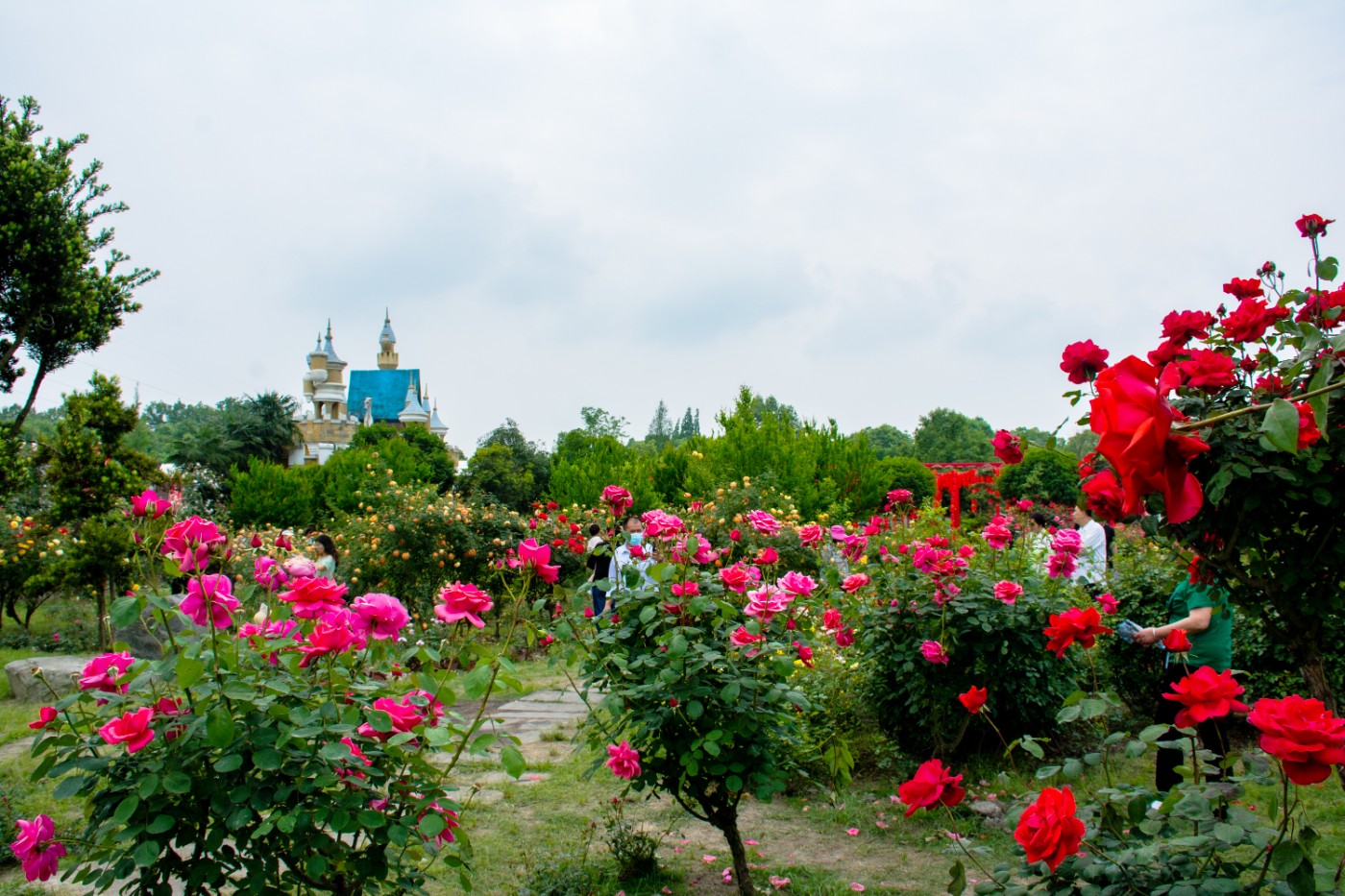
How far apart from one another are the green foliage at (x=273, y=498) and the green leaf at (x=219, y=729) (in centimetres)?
2332

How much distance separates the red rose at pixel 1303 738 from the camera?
1070mm

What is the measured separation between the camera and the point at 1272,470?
152 centimetres

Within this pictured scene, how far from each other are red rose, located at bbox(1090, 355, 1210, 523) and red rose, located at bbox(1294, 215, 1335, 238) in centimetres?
141

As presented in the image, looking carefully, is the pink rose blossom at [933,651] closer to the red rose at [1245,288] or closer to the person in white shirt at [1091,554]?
the person in white shirt at [1091,554]

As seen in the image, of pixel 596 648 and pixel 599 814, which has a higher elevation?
pixel 596 648

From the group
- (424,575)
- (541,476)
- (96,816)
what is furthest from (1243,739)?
(541,476)

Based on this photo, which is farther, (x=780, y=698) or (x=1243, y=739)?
(x=1243, y=739)

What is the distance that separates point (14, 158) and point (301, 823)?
7.05m

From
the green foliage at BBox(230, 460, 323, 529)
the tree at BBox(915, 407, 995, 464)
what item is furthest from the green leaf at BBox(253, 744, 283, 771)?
the tree at BBox(915, 407, 995, 464)

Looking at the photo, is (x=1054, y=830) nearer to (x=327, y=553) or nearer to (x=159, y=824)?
(x=159, y=824)

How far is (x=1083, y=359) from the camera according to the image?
162 centimetres

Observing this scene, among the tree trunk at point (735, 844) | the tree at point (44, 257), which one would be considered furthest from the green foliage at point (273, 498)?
the tree trunk at point (735, 844)

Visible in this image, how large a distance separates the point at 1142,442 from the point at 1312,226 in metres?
1.52

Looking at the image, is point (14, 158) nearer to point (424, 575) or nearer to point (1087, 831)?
point (424, 575)
